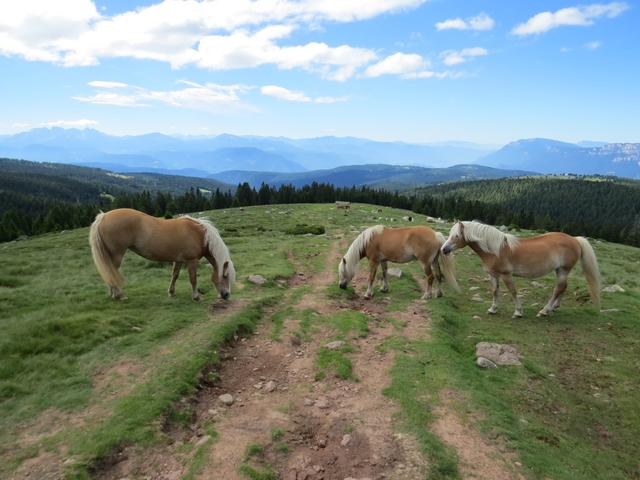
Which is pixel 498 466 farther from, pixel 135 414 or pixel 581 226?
pixel 581 226

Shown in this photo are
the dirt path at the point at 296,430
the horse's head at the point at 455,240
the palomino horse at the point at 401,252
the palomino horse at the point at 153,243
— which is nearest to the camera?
the dirt path at the point at 296,430

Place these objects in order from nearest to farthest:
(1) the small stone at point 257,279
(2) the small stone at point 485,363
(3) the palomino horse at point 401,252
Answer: (2) the small stone at point 485,363 → (3) the palomino horse at point 401,252 → (1) the small stone at point 257,279

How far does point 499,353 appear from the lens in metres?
10.2

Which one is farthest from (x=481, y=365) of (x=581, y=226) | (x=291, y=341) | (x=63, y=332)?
(x=581, y=226)

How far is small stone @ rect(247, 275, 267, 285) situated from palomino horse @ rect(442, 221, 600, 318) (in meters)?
8.47

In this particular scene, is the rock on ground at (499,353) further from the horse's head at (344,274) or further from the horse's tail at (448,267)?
the horse's head at (344,274)

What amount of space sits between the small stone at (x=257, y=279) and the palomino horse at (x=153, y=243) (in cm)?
268

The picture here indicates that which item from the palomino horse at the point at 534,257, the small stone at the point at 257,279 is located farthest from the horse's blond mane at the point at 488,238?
the small stone at the point at 257,279

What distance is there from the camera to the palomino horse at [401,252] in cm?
1525

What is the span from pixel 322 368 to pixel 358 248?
7469 millimetres

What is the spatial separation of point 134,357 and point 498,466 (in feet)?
25.5

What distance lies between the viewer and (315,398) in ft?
26.6

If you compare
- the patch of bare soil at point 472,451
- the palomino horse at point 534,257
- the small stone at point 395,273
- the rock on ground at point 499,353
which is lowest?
the small stone at point 395,273

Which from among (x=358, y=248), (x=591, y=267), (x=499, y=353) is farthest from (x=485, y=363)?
(x=358, y=248)
